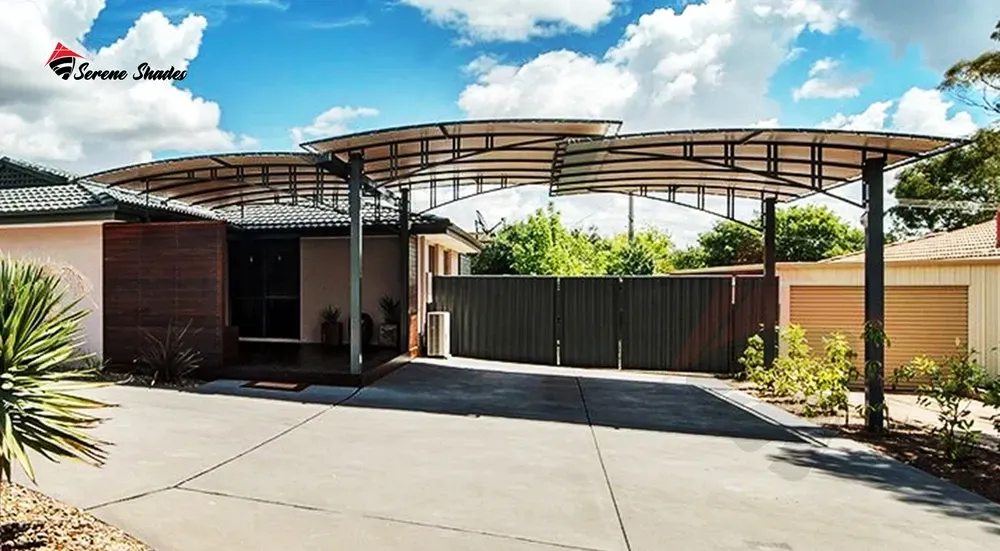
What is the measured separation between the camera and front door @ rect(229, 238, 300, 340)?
1343cm

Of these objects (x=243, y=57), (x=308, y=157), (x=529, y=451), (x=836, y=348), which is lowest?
(x=529, y=451)

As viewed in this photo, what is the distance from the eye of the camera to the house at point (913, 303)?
430 inches

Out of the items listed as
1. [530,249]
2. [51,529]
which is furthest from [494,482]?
[530,249]

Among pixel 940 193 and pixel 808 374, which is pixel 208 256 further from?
pixel 940 193

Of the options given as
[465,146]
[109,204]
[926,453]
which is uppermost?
[465,146]

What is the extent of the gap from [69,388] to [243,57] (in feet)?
31.4

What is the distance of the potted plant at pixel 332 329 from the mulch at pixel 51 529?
891 centimetres

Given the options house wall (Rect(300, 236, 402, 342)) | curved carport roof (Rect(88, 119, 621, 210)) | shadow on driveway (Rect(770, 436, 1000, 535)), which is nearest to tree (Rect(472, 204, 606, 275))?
house wall (Rect(300, 236, 402, 342))

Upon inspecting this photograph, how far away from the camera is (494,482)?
4.78 metres

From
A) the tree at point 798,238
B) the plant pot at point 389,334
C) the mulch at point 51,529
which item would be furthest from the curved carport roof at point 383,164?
the tree at point 798,238

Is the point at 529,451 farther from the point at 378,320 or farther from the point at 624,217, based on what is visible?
the point at 624,217

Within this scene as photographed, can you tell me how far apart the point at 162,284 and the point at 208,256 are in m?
1.00

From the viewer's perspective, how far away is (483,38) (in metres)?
12.7

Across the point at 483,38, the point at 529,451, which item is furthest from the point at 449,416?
the point at 483,38
